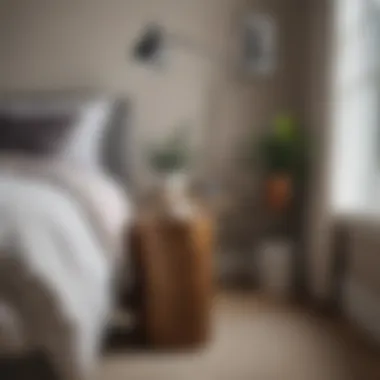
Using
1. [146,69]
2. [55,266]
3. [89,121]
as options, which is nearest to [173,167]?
[89,121]

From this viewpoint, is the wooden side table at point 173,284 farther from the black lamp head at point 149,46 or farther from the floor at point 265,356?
the black lamp head at point 149,46

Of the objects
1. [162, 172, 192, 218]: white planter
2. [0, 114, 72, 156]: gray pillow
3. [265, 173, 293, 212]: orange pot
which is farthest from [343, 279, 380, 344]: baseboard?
[0, 114, 72, 156]: gray pillow

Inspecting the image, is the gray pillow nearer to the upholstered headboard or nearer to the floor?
the upholstered headboard

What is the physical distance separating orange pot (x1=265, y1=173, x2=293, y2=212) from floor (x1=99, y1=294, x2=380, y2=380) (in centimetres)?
81

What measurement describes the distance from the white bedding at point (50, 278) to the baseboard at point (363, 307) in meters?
1.18

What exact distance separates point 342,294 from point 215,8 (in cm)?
189

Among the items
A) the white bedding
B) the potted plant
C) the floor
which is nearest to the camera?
the white bedding

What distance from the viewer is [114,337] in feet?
8.84

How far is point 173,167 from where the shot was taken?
309 cm

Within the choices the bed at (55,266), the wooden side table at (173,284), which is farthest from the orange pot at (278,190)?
the wooden side table at (173,284)

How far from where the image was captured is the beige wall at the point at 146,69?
3.89 metres

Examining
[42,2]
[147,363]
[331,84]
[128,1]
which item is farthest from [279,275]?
[42,2]

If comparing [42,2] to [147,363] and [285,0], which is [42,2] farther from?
[147,363]

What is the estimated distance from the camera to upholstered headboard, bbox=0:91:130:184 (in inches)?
134
